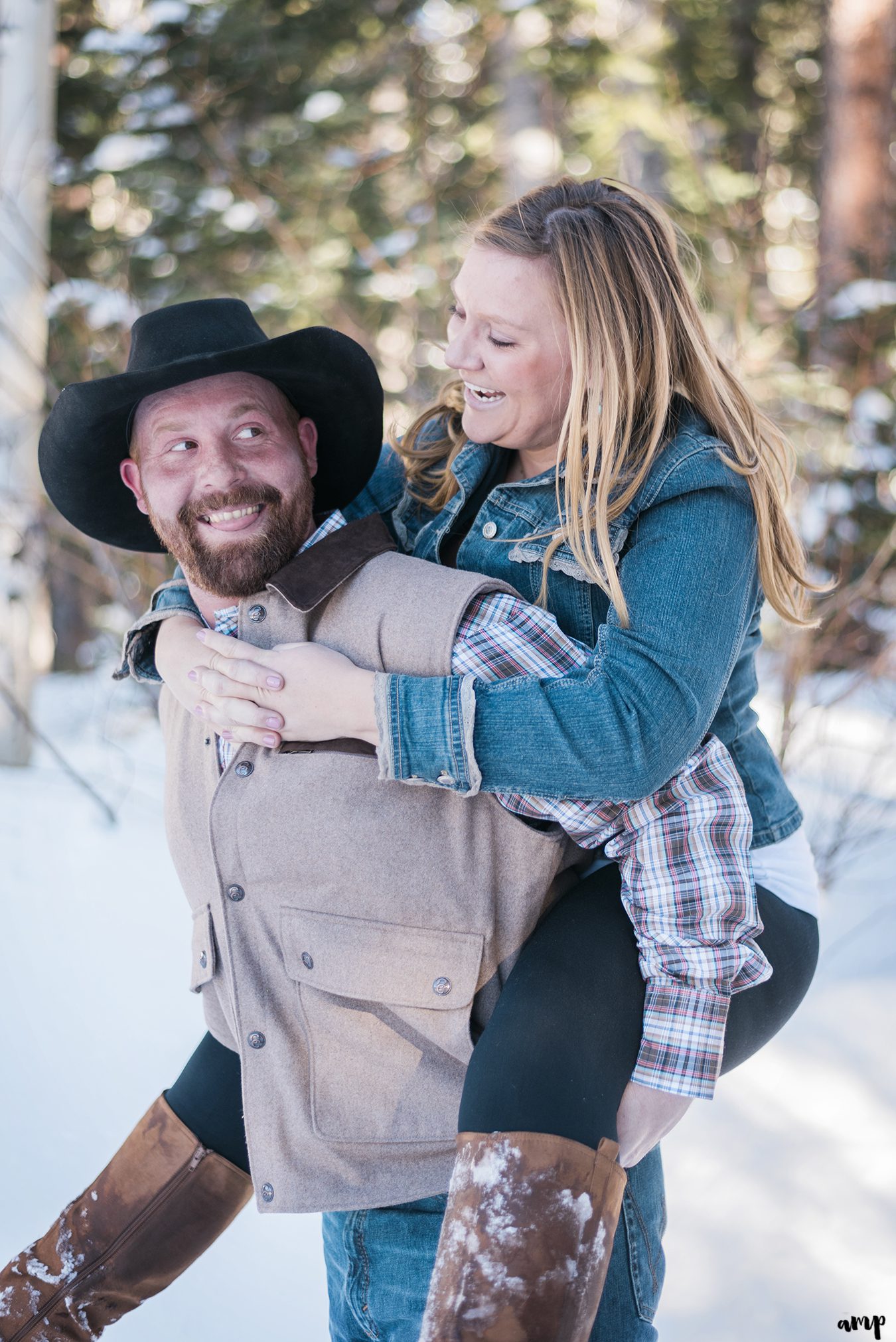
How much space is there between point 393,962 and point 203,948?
1.28 feet

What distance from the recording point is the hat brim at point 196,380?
2.06 m

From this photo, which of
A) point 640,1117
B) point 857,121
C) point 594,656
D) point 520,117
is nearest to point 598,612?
point 594,656

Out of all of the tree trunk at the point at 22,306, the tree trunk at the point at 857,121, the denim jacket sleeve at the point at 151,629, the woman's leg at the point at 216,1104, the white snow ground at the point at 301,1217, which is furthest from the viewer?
the tree trunk at the point at 857,121

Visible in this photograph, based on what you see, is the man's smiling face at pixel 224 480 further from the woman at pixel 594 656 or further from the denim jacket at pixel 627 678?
the denim jacket at pixel 627 678

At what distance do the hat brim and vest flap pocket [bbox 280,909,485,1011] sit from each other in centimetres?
99

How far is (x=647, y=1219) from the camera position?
1.91 meters

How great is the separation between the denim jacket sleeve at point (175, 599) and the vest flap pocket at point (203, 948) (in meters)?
0.54

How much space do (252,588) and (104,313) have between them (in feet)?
13.4

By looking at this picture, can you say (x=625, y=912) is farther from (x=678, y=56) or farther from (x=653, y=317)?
(x=678, y=56)

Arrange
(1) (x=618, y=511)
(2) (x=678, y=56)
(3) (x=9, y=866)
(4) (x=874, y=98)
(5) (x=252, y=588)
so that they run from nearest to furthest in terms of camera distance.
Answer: (1) (x=618, y=511)
(5) (x=252, y=588)
(3) (x=9, y=866)
(4) (x=874, y=98)
(2) (x=678, y=56)

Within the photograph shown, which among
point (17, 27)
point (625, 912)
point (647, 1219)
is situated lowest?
point (647, 1219)

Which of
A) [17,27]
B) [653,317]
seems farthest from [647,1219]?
[17,27]

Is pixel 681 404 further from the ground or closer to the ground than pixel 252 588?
further from the ground

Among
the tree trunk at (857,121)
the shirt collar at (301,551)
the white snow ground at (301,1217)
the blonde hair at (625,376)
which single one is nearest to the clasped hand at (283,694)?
the shirt collar at (301,551)
